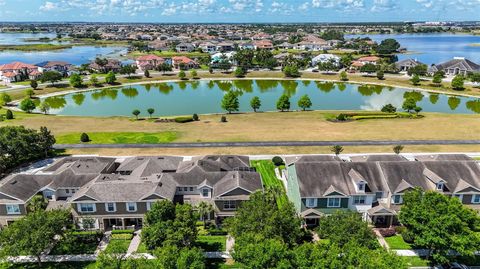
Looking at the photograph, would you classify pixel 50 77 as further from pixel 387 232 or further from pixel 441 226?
pixel 441 226

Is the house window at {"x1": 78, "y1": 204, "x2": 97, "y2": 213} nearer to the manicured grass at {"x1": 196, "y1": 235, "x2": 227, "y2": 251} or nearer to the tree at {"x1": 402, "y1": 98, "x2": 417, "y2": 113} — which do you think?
the manicured grass at {"x1": 196, "y1": 235, "x2": 227, "y2": 251}

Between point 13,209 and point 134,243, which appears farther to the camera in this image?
point 13,209

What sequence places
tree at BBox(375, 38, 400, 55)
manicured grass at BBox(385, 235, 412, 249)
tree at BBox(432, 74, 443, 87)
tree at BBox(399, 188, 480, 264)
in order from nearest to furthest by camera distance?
tree at BBox(399, 188, 480, 264) → manicured grass at BBox(385, 235, 412, 249) → tree at BBox(432, 74, 443, 87) → tree at BBox(375, 38, 400, 55)

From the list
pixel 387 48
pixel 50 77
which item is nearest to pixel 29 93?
pixel 50 77

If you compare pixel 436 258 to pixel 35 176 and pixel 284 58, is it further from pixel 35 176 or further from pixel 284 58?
pixel 284 58

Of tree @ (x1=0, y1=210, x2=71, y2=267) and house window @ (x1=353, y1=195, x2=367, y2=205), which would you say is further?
house window @ (x1=353, y1=195, x2=367, y2=205)

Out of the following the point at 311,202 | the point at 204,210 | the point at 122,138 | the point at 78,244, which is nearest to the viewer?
the point at 78,244

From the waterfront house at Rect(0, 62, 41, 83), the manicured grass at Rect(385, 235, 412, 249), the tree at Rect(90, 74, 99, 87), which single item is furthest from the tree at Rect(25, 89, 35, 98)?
the manicured grass at Rect(385, 235, 412, 249)
